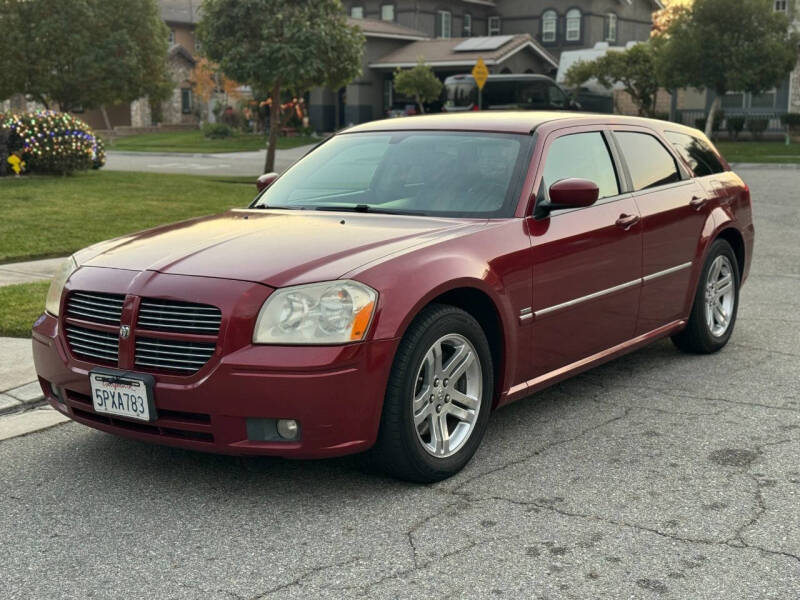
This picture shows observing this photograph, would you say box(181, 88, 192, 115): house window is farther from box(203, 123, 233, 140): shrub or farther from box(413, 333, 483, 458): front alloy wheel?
box(413, 333, 483, 458): front alloy wheel

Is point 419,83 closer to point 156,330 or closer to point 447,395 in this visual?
point 447,395

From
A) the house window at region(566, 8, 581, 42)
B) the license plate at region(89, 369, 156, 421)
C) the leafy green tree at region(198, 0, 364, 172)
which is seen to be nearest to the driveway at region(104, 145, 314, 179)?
the leafy green tree at region(198, 0, 364, 172)

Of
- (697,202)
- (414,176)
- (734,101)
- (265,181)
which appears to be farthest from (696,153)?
(734,101)

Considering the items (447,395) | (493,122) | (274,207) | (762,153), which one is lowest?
(762,153)

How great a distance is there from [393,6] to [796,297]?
50.0m

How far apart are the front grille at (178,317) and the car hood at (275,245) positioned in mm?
170

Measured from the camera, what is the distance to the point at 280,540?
3.90 m

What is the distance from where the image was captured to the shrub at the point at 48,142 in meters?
18.9

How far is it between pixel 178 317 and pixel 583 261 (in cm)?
224

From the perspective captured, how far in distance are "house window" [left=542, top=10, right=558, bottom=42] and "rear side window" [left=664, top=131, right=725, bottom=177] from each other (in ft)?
168

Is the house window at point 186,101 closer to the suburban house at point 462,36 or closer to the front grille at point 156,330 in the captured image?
the suburban house at point 462,36

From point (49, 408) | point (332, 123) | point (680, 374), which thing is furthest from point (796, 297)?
point (332, 123)

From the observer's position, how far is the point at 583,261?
534cm

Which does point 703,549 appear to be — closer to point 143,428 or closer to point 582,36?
point 143,428
